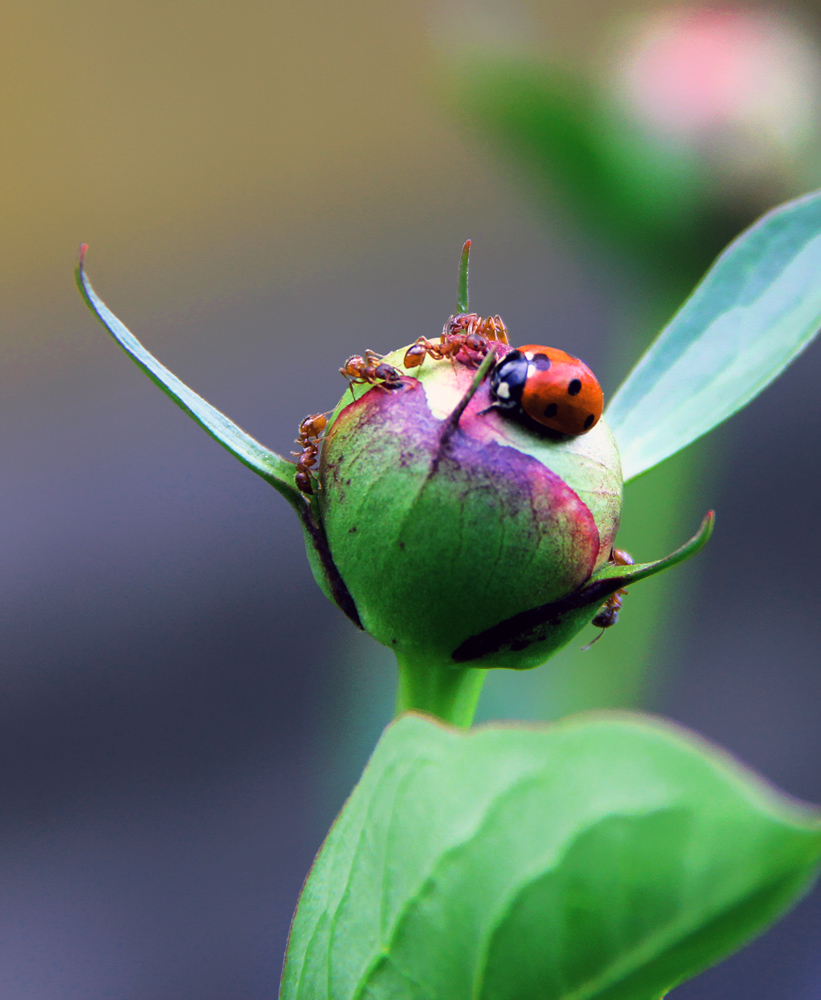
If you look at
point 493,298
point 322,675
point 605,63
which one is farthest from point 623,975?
point 493,298

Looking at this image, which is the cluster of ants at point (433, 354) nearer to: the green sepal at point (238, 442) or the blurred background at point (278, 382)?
the green sepal at point (238, 442)

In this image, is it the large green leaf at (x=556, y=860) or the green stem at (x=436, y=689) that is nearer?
the large green leaf at (x=556, y=860)

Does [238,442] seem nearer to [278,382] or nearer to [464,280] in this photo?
[464,280]

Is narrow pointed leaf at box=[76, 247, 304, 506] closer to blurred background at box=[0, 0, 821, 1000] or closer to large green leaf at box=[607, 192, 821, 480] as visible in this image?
large green leaf at box=[607, 192, 821, 480]

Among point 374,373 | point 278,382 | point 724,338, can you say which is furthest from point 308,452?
point 278,382

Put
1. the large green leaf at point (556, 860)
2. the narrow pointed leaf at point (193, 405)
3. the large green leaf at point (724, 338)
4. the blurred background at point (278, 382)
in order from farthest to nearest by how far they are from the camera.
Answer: the blurred background at point (278, 382) < the large green leaf at point (724, 338) < the narrow pointed leaf at point (193, 405) < the large green leaf at point (556, 860)

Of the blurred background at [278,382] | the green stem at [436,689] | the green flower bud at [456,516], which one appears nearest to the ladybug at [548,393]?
the green flower bud at [456,516]

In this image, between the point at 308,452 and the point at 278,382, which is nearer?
the point at 308,452

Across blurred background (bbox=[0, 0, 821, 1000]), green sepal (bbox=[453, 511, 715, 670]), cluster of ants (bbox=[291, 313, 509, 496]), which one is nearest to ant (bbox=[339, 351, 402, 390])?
cluster of ants (bbox=[291, 313, 509, 496])
